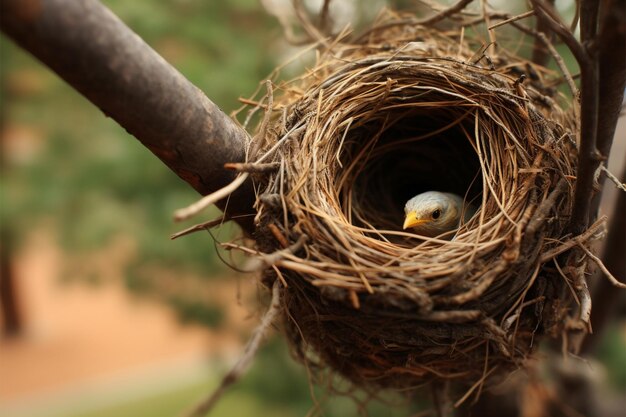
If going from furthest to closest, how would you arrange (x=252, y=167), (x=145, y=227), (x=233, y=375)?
(x=145, y=227) < (x=252, y=167) < (x=233, y=375)

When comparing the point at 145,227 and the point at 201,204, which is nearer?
the point at 201,204

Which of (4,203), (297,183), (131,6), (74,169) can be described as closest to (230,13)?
(131,6)

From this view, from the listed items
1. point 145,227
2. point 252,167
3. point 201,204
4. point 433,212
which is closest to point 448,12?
point 433,212

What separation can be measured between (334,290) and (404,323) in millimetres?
146

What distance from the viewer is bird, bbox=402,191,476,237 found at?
162 cm

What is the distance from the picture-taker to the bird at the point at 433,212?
1.62m

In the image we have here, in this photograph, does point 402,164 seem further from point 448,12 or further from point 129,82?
point 129,82

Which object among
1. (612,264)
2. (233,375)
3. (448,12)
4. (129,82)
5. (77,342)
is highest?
(129,82)

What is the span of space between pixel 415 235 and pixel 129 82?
684 mm

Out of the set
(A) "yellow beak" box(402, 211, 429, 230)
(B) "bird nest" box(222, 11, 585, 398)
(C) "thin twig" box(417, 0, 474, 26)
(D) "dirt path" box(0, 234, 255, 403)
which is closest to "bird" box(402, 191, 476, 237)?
(A) "yellow beak" box(402, 211, 429, 230)

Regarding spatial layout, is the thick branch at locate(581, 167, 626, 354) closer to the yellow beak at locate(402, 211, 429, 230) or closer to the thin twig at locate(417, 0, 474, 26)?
the yellow beak at locate(402, 211, 429, 230)

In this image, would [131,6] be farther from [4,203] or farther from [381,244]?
[381,244]

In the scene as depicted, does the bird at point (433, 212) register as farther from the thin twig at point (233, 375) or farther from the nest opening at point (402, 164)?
the thin twig at point (233, 375)

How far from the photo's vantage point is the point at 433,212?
1659 millimetres
